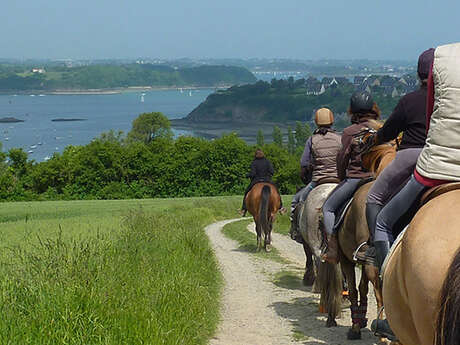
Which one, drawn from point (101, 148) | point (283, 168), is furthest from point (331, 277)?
point (101, 148)

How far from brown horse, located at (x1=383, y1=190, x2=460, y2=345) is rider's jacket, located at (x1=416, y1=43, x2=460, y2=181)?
0.24 m

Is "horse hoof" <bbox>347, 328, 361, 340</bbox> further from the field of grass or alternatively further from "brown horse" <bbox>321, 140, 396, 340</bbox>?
the field of grass

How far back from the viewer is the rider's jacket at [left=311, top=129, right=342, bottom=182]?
1066 cm

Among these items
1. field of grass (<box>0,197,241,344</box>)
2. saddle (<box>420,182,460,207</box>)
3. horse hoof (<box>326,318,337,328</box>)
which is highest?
saddle (<box>420,182,460,207</box>)

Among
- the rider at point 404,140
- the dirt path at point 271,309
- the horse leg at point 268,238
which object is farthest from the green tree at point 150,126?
the rider at point 404,140

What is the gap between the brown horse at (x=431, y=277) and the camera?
3277 mm

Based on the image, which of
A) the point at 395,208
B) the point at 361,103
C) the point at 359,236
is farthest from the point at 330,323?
the point at 395,208

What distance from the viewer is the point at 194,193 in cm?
6838

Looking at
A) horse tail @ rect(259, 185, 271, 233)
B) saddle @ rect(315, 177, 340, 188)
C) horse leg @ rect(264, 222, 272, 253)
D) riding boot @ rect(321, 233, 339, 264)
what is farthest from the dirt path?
saddle @ rect(315, 177, 340, 188)

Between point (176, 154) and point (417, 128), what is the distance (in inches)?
2524

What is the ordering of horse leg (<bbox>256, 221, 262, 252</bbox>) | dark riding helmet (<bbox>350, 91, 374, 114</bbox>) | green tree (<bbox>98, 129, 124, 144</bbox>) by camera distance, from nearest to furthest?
dark riding helmet (<bbox>350, 91, 374, 114</bbox>), horse leg (<bbox>256, 221, 262, 252</bbox>), green tree (<bbox>98, 129, 124, 144</bbox>)

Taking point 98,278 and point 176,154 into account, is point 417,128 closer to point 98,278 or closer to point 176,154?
point 98,278

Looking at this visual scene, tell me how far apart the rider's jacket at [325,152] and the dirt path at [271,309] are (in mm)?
2140

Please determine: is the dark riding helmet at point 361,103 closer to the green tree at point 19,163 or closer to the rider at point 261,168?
the rider at point 261,168
